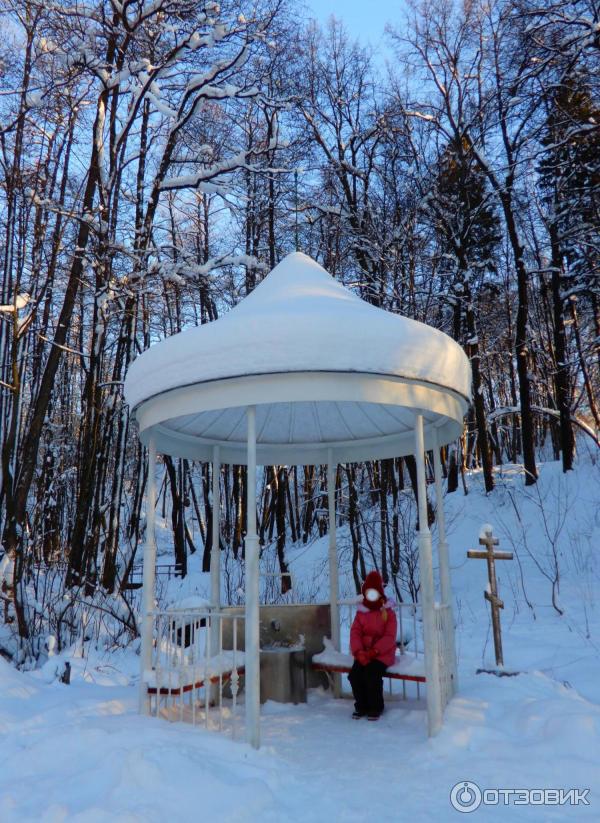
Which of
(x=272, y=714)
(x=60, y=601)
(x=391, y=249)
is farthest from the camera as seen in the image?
(x=391, y=249)

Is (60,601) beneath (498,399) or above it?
beneath

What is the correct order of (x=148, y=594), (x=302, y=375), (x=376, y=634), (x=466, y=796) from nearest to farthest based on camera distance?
(x=466, y=796)
(x=302, y=375)
(x=148, y=594)
(x=376, y=634)

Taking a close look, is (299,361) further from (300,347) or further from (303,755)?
(303,755)

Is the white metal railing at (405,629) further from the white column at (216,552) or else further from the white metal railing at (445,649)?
the white column at (216,552)

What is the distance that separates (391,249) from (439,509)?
30.2 feet

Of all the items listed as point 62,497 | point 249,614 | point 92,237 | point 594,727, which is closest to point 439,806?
point 594,727

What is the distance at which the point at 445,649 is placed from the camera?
6.02 metres

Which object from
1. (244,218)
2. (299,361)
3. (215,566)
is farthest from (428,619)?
(244,218)

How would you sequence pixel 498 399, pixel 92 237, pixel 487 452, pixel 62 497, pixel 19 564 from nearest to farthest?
1. pixel 19 564
2. pixel 92 237
3. pixel 487 452
4. pixel 62 497
5. pixel 498 399

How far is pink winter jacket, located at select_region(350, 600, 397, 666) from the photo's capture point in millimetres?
6184

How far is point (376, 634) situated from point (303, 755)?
1.62m

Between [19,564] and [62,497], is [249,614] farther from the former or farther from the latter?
[62,497]

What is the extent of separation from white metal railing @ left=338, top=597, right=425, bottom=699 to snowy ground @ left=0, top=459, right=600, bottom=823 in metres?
0.67

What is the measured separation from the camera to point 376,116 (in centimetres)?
1628
